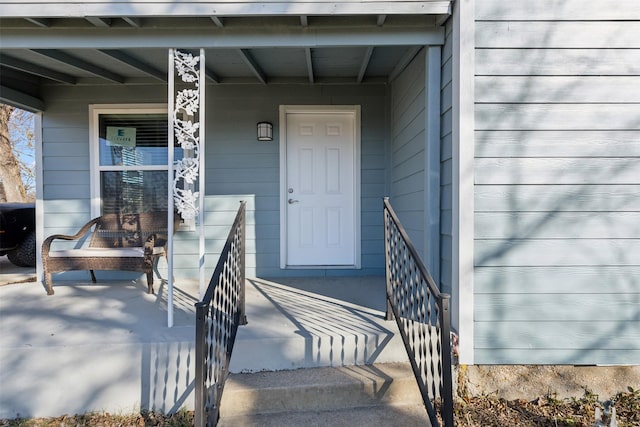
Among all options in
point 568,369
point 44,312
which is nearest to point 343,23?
point 568,369

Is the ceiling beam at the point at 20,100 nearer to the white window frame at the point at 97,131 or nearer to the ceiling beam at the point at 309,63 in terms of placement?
the white window frame at the point at 97,131

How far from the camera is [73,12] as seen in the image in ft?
7.45

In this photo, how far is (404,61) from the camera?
3.23 m

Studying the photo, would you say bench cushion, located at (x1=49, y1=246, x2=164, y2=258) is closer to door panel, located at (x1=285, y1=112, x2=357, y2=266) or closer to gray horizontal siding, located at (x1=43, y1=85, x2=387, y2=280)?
gray horizontal siding, located at (x1=43, y1=85, x2=387, y2=280)

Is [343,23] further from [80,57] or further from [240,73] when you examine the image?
[80,57]

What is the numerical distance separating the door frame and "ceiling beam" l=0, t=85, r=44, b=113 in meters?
2.53

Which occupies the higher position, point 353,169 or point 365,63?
point 365,63

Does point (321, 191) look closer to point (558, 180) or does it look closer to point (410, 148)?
point (410, 148)

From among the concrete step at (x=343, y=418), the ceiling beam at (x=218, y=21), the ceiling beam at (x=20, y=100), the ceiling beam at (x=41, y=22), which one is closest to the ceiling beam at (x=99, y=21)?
the ceiling beam at (x=41, y=22)

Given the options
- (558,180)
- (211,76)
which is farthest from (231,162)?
(558,180)

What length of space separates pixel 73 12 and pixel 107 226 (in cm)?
223

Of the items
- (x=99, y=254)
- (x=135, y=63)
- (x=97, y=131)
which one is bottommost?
(x=99, y=254)

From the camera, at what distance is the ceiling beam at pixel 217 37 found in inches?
97.3

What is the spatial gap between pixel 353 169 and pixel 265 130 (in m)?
1.04
